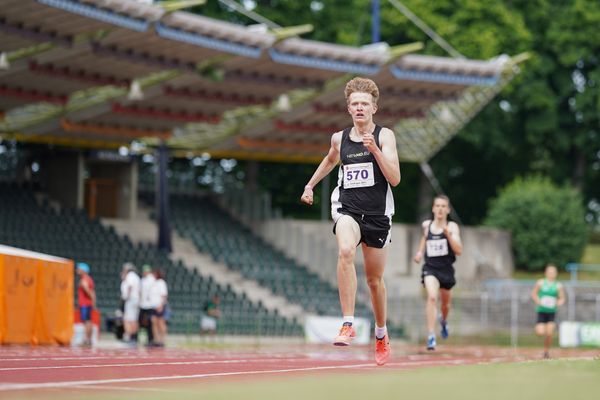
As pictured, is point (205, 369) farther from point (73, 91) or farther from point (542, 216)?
point (542, 216)

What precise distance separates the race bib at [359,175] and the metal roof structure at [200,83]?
2165 centimetres

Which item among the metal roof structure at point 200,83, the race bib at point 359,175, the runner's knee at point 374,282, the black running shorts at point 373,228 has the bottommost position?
the runner's knee at point 374,282

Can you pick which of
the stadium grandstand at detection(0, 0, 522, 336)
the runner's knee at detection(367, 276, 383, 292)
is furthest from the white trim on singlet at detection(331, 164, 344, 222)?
the stadium grandstand at detection(0, 0, 522, 336)

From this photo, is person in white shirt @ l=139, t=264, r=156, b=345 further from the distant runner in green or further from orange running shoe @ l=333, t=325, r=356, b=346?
orange running shoe @ l=333, t=325, r=356, b=346

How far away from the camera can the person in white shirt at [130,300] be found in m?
29.5

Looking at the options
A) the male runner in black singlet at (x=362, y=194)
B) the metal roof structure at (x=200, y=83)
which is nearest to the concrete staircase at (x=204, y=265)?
the metal roof structure at (x=200, y=83)

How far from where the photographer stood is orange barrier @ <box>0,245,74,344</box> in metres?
24.2

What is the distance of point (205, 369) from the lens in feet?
41.0

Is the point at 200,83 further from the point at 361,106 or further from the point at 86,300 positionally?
the point at 361,106

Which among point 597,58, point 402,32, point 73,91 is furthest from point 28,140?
point 597,58

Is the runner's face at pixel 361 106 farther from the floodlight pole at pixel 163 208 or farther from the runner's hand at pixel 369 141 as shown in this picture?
the floodlight pole at pixel 163 208

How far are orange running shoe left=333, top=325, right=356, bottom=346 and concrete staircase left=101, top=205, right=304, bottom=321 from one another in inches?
1204

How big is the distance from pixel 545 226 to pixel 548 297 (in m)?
30.8

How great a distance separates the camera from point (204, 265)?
45.1 m
